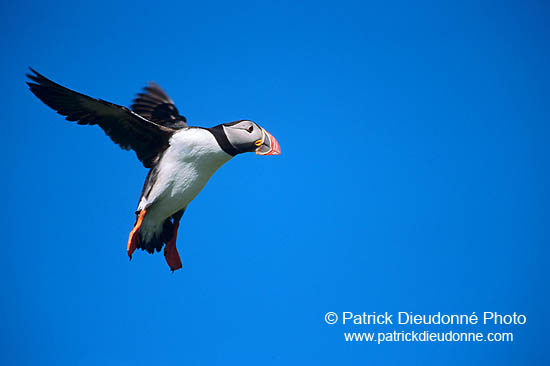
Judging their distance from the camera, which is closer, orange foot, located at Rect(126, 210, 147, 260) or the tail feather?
orange foot, located at Rect(126, 210, 147, 260)

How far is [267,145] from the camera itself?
13.7ft

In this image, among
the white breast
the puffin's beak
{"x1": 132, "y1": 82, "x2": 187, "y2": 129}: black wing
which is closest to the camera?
the puffin's beak

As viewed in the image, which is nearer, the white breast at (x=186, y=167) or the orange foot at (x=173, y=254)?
the white breast at (x=186, y=167)

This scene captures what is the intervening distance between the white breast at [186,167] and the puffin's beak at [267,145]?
272 millimetres

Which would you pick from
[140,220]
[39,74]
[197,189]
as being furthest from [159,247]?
[39,74]

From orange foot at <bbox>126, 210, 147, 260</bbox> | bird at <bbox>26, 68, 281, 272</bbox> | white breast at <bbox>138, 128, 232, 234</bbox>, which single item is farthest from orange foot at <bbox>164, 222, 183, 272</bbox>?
white breast at <bbox>138, 128, 232, 234</bbox>

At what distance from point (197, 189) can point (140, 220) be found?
21.3 inches

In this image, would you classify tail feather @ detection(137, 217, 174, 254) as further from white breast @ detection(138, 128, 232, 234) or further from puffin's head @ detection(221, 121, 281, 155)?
puffin's head @ detection(221, 121, 281, 155)

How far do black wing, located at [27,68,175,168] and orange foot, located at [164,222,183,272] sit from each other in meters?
0.70

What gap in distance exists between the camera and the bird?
421 centimetres

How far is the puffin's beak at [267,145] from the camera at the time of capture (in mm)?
4137

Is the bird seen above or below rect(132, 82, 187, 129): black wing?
below

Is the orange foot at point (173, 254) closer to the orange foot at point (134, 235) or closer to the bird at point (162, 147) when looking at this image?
the bird at point (162, 147)

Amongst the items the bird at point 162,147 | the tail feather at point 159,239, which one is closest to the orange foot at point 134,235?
the bird at point 162,147
